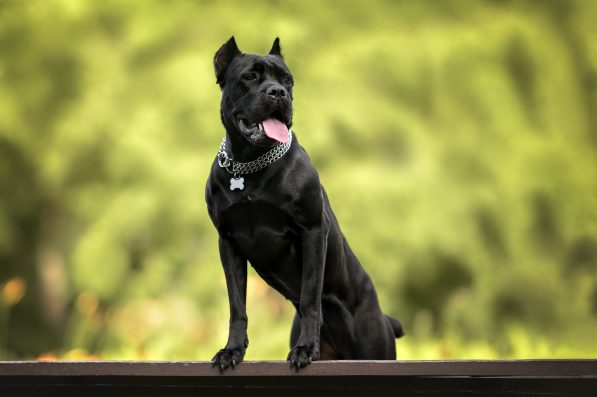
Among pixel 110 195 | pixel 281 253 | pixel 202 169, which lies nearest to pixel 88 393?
pixel 281 253

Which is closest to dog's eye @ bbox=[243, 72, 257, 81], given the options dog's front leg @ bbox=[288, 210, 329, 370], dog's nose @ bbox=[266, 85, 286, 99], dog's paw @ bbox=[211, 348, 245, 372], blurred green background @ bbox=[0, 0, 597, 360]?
dog's nose @ bbox=[266, 85, 286, 99]

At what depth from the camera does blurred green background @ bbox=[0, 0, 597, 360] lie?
8117 mm

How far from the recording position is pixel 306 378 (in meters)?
2.83

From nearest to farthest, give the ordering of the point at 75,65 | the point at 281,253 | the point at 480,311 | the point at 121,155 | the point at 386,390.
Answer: the point at 386,390 < the point at 281,253 < the point at 480,311 < the point at 121,155 < the point at 75,65

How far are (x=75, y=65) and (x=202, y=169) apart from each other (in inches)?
78.6

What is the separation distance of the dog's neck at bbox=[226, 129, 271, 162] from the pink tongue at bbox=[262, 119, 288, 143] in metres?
0.10

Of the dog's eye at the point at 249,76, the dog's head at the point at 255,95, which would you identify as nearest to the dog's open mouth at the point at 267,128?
the dog's head at the point at 255,95

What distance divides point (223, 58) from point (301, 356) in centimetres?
101

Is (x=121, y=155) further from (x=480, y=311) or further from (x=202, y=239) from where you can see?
(x=480, y=311)

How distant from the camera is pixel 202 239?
8586 mm

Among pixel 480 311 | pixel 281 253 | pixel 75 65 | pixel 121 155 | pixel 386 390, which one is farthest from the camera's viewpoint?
pixel 75 65

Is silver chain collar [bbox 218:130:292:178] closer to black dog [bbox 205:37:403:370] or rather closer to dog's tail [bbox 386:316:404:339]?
black dog [bbox 205:37:403:370]

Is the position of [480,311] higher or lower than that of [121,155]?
lower

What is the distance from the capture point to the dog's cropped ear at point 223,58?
3.18m
